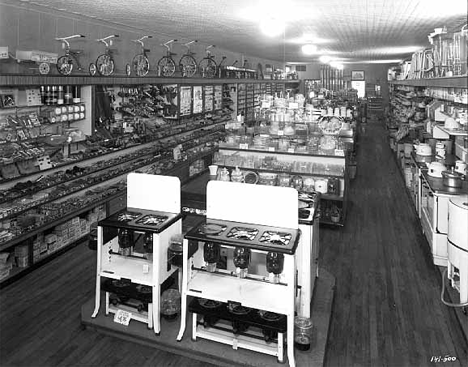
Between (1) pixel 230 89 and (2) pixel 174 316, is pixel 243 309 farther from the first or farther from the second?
(1) pixel 230 89

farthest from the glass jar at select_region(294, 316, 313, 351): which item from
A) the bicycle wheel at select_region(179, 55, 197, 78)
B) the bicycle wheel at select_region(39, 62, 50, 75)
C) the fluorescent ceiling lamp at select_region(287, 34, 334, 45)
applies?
the bicycle wheel at select_region(179, 55, 197, 78)

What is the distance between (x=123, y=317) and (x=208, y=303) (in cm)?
89

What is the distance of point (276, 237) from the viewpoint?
3.24m

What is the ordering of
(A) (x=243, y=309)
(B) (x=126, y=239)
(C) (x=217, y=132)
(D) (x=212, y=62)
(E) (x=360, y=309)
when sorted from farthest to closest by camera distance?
(C) (x=217, y=132) < (D) (x=212, y=62) < (E) (x=360, y=309) < (B) (x=126, y=239) < (A) (x=243, y=309)

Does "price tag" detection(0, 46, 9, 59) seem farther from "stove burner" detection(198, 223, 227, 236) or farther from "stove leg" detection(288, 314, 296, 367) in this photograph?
"stove leg" detection(288, 314, 296, 367)

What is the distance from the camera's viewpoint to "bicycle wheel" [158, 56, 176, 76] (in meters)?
8.21

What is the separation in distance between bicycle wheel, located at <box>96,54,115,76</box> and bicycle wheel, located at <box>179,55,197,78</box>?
250cm

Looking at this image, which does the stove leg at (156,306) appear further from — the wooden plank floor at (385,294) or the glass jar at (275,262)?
the wooden plank floor at (385,294)

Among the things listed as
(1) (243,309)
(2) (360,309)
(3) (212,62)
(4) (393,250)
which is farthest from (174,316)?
(3) (212,62)

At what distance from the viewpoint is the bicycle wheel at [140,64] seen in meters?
7.41

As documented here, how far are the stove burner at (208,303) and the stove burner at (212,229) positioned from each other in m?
0.61

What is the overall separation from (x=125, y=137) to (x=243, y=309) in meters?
4.80

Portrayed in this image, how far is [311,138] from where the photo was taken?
709 centimetres

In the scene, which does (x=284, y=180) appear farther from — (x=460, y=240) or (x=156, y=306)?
(x=156, y=306)
